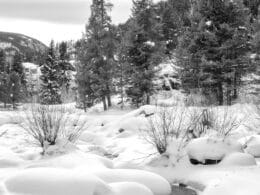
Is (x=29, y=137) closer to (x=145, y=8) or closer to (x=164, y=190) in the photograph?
(x=164, y=190)

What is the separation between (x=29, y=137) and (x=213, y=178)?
7.95m

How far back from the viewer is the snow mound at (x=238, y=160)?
30.5 ft

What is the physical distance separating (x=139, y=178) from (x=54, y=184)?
2162 millimetres

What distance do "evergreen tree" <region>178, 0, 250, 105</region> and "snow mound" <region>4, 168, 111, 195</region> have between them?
547 inches

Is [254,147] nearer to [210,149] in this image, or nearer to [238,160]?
[238,160]

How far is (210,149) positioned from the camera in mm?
9703

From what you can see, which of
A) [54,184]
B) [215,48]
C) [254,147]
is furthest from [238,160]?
[215,48]

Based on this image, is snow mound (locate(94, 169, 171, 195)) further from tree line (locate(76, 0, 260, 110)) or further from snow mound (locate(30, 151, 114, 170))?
tree line (locate(76, 0, 260, 110))

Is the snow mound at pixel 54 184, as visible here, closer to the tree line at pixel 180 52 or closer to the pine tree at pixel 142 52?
the tree line at pixel 180 52

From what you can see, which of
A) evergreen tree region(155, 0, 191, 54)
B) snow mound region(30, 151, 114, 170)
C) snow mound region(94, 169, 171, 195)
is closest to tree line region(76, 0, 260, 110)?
snow mound region(30, 151, 114, 170)

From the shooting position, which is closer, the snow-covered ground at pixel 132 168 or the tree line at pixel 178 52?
the snow-covered ground at pixel 132 168

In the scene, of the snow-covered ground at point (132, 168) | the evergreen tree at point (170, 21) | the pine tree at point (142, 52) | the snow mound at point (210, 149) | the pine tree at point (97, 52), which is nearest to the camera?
the snow-covered ground at point (132, 168)

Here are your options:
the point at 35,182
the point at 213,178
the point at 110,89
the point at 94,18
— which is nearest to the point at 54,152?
the point at 35,182

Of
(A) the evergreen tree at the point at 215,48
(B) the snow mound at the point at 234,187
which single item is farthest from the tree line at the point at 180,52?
(B) the snow mound at the point at 234,187
